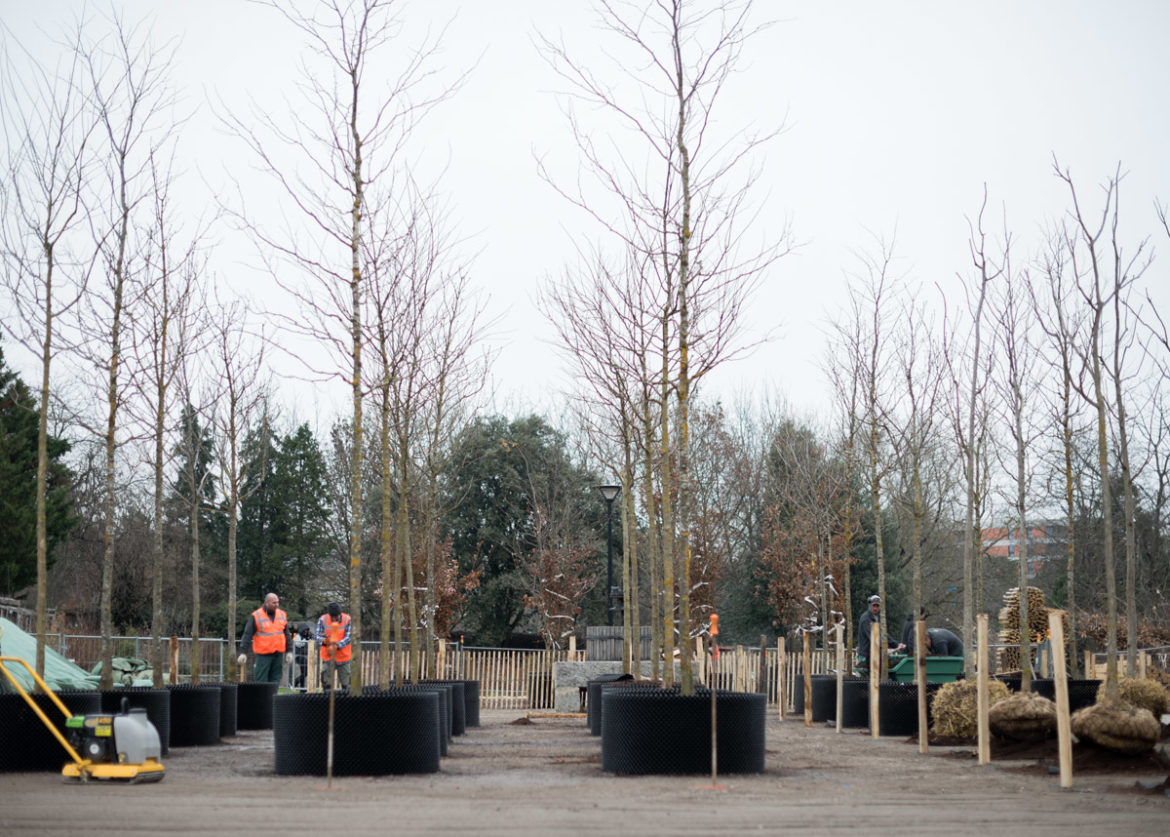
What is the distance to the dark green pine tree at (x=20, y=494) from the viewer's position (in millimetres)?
34750

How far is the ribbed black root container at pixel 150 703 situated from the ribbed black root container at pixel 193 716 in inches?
49.9

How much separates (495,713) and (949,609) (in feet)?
85.0

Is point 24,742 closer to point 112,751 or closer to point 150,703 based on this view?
point 112,751

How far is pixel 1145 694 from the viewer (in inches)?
557

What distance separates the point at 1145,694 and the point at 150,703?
11066 mm

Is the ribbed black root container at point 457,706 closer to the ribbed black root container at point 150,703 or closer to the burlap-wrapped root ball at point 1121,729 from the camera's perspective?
the ribbed black root container at point 150,703

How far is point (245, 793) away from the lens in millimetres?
8398

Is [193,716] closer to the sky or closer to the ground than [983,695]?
closer to the ground

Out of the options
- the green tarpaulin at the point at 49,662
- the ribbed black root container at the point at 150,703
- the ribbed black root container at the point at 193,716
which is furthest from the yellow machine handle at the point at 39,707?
the green tarpaulin at the point at 49,662

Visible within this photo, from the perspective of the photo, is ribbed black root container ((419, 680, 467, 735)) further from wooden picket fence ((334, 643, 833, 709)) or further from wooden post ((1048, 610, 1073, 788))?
wooden picket fence ((334, 643, 833, 709))

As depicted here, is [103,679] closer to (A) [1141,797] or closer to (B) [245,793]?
(B) [245,793]

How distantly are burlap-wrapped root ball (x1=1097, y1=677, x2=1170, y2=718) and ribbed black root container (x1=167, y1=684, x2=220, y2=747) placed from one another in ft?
33.4

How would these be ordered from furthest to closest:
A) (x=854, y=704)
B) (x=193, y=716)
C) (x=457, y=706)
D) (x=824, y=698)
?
(x=824, y=698), (x=854, y=704), (x=457, y=706), (x=193, y=716)

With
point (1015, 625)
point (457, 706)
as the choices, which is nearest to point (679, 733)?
point (457, 706)
